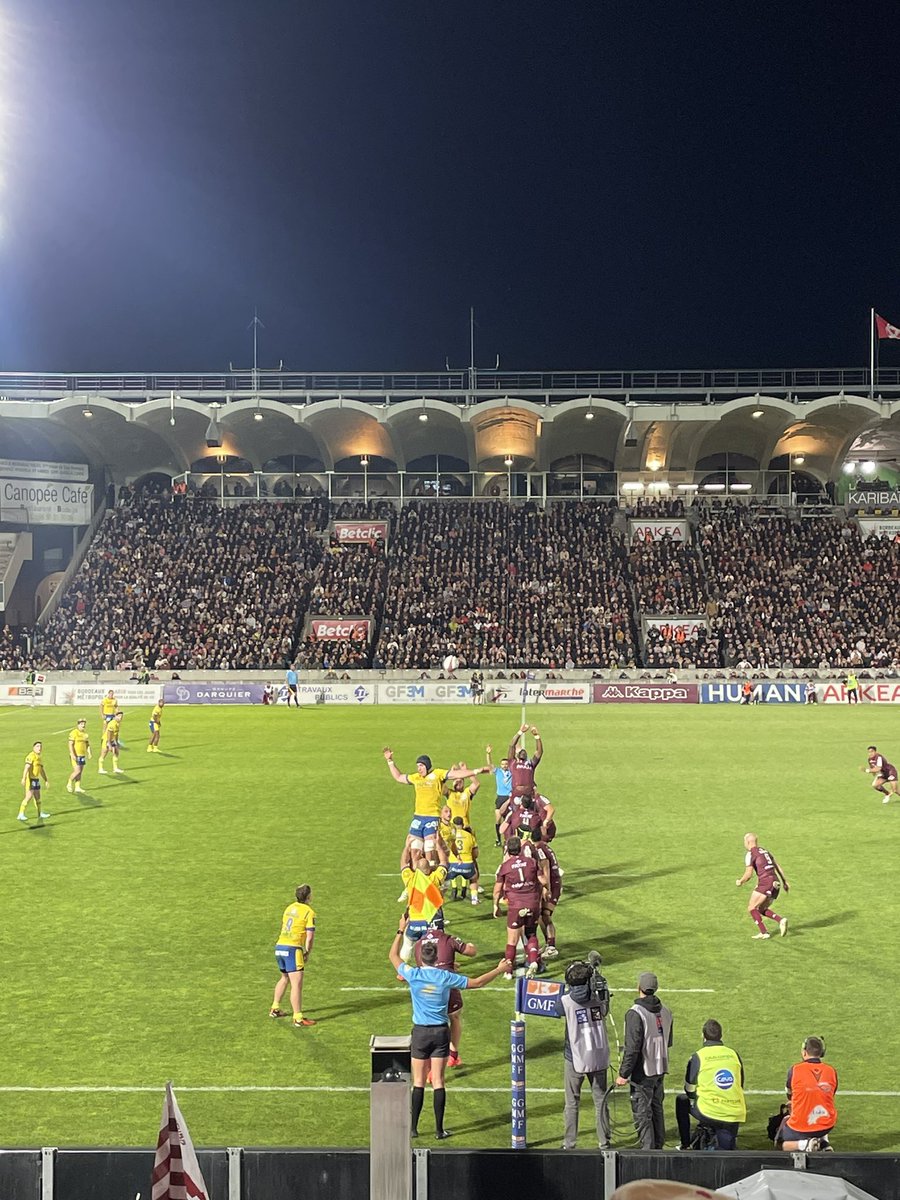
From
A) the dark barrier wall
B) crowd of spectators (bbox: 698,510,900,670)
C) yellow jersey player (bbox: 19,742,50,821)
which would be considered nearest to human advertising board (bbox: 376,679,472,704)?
crowd of spectators (bbox: 698,510,900,670)

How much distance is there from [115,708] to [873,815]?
18.9 m

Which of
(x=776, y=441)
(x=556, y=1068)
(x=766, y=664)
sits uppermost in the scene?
(x=776, y=441)

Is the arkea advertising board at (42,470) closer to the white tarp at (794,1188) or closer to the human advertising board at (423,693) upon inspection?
the human advertising board at (423,693)

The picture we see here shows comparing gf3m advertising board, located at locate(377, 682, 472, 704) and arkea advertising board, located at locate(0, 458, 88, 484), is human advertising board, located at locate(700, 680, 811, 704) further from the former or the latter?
arkea advertising board, located at locate(0, 458, 88, 484)

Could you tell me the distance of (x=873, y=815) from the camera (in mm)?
24156

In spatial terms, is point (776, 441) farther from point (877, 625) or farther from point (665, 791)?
point (665, 791)

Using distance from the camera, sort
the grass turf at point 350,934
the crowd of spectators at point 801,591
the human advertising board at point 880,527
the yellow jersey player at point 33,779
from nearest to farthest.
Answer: the grass turf at point 350,934 → the yellow jersey player at point 33,779 → the crowd of spectators at point 801,591 → the human advertising board at point 880,527

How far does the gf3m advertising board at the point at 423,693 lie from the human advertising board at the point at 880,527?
26775mm

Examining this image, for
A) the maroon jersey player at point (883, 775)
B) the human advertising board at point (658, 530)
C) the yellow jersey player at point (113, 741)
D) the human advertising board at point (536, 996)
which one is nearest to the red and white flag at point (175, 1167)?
the human advertising board at point (536, 996)

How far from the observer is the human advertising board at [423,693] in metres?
53.5

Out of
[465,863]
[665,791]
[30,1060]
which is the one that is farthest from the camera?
[665,791]

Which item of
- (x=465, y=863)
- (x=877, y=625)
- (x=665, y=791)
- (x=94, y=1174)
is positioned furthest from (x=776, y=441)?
(x=94, y=1174)

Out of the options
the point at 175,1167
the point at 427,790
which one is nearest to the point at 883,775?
the point at 427,790

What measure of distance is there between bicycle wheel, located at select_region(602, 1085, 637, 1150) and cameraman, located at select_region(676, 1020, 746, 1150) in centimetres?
59
